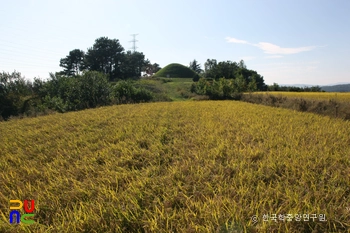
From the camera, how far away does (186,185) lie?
8.24ft

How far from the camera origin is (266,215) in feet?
6.09

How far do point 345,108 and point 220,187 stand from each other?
8871mm

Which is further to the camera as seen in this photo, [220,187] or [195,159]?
[195,159]

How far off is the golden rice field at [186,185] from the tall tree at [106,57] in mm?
44687

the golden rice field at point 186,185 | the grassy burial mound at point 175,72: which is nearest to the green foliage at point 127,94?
the golden rice field at point 186,185

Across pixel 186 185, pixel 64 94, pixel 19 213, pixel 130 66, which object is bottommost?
pixel 19 213

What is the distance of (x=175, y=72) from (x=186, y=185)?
60659mm

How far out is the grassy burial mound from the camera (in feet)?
197

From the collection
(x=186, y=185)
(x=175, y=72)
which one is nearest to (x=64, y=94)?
(x=186, y=185)

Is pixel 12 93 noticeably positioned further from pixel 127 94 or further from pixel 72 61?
pixel 72 61

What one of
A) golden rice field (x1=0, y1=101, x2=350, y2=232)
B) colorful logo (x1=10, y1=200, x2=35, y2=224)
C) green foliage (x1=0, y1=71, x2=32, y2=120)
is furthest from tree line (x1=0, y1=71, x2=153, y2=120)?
colorful logo (x1=10, y1=200, x2=35, y2=224)

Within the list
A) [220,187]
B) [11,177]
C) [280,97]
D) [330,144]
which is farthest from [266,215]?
[280,97]

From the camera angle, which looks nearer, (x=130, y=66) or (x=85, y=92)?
(x=85, y=92)

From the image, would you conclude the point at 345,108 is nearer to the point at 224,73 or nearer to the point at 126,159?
the point at 126,159
